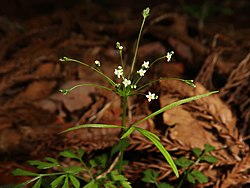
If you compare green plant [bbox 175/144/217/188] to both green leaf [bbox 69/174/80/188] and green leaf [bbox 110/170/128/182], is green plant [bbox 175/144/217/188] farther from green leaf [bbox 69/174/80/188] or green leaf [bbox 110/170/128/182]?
green leaf [bbox 69/174/80/188]

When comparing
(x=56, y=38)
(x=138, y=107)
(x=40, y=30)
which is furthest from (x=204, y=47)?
(x=40, y=30)

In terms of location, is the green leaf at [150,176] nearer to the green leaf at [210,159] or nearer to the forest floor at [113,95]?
the forest floor at [113,95]

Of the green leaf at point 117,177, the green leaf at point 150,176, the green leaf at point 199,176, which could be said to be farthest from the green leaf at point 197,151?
the green leaf at point 117,177

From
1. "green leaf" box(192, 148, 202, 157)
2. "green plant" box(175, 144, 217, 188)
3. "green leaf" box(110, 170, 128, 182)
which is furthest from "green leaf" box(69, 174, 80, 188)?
"green leaf" box(192, 148, 202, 157)

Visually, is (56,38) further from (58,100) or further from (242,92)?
(242,92)

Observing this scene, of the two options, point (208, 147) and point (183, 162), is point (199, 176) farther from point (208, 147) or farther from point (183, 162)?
point (208, 147)

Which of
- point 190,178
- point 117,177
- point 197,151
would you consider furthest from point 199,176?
point 117,177
